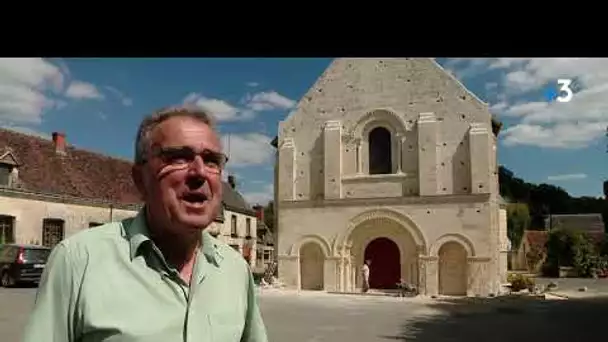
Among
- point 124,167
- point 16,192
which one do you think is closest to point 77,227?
point 16,192

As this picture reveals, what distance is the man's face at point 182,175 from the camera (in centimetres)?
173

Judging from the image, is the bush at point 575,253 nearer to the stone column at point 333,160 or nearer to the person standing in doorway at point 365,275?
the person standing in doorway at point 365,275

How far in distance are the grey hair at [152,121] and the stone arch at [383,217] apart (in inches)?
824

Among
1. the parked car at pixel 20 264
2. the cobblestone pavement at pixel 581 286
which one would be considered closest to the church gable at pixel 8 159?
the parked car at pixel 20 264

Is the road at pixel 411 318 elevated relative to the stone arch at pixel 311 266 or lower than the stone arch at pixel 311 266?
lower

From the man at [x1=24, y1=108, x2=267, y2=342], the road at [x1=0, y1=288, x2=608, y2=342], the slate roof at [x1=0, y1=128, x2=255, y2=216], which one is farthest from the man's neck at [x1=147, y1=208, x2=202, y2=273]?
the slate roof at [x1=0, y1=128, x2=255, y2=216]

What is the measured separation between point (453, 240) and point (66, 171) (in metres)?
17.2

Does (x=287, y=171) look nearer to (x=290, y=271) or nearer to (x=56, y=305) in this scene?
(x=290, y=271)

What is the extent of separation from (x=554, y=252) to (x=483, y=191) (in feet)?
82.6

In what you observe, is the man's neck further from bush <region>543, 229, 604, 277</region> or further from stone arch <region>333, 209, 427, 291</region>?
bush <region>543, 229, 604, 277</region>

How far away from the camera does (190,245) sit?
1.81 m

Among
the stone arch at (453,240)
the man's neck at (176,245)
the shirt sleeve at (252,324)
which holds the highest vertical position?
the man's neck at (176,245)

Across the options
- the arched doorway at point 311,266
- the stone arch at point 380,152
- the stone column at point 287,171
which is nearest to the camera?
the arched doorway at point 311,266
